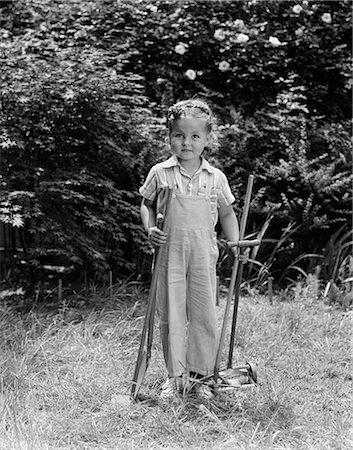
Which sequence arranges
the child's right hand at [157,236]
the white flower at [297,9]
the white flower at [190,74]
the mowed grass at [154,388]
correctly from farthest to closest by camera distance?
the white flower at [297,9], the white flower at [190,74], the child's right hand at [157,236], the mowed grass at [154,388]

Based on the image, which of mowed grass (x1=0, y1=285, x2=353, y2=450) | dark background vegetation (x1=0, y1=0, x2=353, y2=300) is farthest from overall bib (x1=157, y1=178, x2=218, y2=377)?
dark background vegetation (x1=0, y1=0, x2=353, y2=300)

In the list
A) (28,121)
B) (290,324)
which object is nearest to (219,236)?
(290,324)

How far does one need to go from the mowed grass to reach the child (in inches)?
8.8

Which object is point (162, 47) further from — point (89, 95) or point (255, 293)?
point (255, 293)

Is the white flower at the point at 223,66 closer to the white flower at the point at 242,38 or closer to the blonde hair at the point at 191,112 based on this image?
the white flower at the point at 242,38

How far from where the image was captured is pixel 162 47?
5.96m

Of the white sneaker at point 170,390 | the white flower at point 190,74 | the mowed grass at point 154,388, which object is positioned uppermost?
the white flower at point 190,74

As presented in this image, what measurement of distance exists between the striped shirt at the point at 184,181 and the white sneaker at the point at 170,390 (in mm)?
780

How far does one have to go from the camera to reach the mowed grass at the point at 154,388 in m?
2.71

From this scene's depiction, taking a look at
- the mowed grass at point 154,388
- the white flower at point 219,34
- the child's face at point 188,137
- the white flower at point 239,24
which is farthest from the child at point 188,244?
the white flower at point 239,24

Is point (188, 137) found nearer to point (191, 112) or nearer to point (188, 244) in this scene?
point (191, 112)

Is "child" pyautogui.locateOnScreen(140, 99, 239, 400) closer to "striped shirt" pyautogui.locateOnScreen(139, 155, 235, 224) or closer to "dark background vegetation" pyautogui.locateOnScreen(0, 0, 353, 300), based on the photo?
"striped shirt" pyautogui.locateOnScreen(139, 155, 235, 224)

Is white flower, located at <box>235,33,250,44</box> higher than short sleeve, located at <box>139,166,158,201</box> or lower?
higher

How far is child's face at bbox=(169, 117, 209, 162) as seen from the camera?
2949 millimetres
